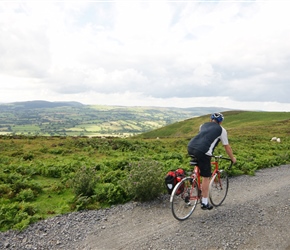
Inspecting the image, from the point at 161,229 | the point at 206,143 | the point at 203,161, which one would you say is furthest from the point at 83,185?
the point at 206,143

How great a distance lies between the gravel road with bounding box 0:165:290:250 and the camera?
7875 millimetres

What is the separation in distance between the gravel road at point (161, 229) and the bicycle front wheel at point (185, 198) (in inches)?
11.5

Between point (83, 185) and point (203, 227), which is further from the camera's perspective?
point (83, 185)

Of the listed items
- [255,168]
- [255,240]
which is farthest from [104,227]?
[255,168]

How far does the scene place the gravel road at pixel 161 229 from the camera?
788 centimetres

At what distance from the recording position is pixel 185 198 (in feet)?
31.8

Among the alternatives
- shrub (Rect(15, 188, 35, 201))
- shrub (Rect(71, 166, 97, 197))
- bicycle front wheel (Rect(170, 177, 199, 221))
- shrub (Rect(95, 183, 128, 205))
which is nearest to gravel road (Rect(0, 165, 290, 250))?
bicycle front wheel (Rect(170, 177, 199, 221))

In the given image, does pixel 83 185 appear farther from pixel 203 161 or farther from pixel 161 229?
pixel 203 161

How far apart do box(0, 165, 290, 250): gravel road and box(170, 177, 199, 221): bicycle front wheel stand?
29cm

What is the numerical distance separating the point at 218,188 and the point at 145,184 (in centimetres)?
302

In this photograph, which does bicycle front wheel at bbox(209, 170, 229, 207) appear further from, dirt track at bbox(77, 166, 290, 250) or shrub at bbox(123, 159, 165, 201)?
shrub at bbox(123, 159, 165, 201)

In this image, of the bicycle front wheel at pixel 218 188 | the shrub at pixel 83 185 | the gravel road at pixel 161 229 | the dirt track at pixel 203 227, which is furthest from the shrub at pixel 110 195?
the bicycle front wheel at pixel 218 188

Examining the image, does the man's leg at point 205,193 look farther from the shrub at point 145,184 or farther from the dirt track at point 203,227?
the shrub at point 145,184

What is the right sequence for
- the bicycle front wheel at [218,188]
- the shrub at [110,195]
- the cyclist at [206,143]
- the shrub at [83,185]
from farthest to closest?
the shrub at [83,185], the shrub at [110,195], the bicycle front wheel at [218,188], the cyclist at [206,143]
